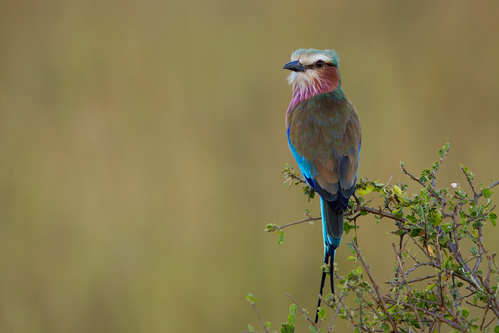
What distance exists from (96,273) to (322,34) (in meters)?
2.46

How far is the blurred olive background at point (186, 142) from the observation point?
9.47 ft

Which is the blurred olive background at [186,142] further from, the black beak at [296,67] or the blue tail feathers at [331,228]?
the blue tail feathers at [331,228]

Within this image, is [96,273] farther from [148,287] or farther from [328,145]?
[328,145]

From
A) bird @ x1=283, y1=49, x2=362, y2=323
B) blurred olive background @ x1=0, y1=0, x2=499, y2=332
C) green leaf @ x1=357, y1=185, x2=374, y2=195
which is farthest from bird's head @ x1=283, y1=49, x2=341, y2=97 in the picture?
blurred olive background @ x1=0, y1=0, x2=499, y2=332

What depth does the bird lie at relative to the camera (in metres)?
1.48

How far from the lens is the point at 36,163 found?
3170 millimetres

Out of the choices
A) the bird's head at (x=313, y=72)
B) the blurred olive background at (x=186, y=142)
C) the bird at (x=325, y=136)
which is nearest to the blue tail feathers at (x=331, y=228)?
the bird at (x=325, y=136)

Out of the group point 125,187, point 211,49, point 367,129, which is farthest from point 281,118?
point 125,187

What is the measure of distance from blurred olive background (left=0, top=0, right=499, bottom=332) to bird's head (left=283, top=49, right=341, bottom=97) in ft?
3.70

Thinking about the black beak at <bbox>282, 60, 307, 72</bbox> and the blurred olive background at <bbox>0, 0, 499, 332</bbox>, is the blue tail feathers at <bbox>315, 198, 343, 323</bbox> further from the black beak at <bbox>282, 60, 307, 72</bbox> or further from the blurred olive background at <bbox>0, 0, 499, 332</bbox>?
the blurred olive background at <bbox>0, 0, 499, 332</bbox>

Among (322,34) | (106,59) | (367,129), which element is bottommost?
(106,59)

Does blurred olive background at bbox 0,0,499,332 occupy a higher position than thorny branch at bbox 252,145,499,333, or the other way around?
blurred olive background at bbox 0,0,499,332

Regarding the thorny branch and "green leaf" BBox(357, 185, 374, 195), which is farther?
"green leaf" BBox(357, 185, 374, 195)

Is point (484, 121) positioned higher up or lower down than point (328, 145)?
higher up
